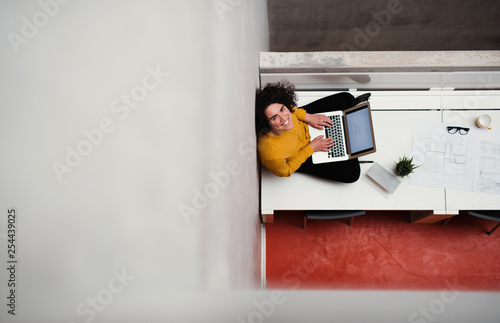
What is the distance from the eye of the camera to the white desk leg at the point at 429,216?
240 cm

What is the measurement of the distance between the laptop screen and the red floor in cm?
106

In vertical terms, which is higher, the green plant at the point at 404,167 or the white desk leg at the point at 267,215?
the green plant at the point at 404,167

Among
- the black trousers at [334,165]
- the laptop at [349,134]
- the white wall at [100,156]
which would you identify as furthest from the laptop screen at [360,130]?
the white wall at [100,156]

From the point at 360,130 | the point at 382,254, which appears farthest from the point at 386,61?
the point at 382,254

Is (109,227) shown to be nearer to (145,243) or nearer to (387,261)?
(145,243)

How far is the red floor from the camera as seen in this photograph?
2.99 meters

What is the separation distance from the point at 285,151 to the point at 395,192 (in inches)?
34.6

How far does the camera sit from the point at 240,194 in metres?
1.51

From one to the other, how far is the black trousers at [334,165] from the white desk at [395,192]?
2.5 inches

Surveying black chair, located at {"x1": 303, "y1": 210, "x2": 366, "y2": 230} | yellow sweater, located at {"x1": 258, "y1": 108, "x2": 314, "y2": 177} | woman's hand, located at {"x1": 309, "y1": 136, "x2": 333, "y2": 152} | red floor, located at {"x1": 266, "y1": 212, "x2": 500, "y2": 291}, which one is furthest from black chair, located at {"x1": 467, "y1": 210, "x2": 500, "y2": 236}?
yellow sweater, located at {"x1": 258, "y1": 108, "x2": 314, "y2": 177}

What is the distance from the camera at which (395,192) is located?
2406 millimetres

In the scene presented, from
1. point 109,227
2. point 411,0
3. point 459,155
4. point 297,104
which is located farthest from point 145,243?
point 411,0

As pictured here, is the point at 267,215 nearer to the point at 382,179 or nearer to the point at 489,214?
the point at 382,179

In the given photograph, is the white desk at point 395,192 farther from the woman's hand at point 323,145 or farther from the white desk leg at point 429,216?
the woman's hand at point 323,145
